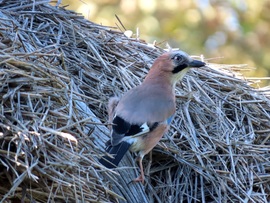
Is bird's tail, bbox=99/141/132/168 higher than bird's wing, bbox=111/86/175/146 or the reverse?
the reverse

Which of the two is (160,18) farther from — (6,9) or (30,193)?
(30,193)

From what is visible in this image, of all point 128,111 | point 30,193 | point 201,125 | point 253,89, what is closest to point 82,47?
point 128,111

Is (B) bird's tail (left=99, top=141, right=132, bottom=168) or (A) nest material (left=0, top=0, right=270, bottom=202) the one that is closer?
(A) nest material (left=0, top=0, right=270, bottom=202)

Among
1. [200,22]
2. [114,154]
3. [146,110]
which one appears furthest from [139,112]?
[200,22]

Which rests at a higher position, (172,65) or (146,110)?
(172,65)

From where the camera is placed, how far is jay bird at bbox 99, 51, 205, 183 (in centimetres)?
429

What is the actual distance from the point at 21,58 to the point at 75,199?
2.63 feet

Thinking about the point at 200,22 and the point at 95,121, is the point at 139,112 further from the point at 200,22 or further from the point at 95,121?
the point at 200,22

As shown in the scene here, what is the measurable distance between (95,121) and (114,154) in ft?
0.80

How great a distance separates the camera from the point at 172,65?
5.06 meters

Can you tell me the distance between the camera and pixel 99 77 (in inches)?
185

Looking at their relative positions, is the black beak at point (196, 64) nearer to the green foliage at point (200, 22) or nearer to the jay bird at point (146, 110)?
the jay bird at point (146, 110)

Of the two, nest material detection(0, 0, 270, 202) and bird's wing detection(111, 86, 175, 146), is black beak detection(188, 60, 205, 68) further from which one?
bird's wing detection(111, 86, 175, 146)

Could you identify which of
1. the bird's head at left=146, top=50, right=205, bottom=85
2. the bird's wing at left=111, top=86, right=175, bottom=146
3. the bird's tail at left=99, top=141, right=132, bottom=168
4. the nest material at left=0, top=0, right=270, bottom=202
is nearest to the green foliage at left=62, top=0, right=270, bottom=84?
the nest material at left=0, top=0, right=270, bottom=202
